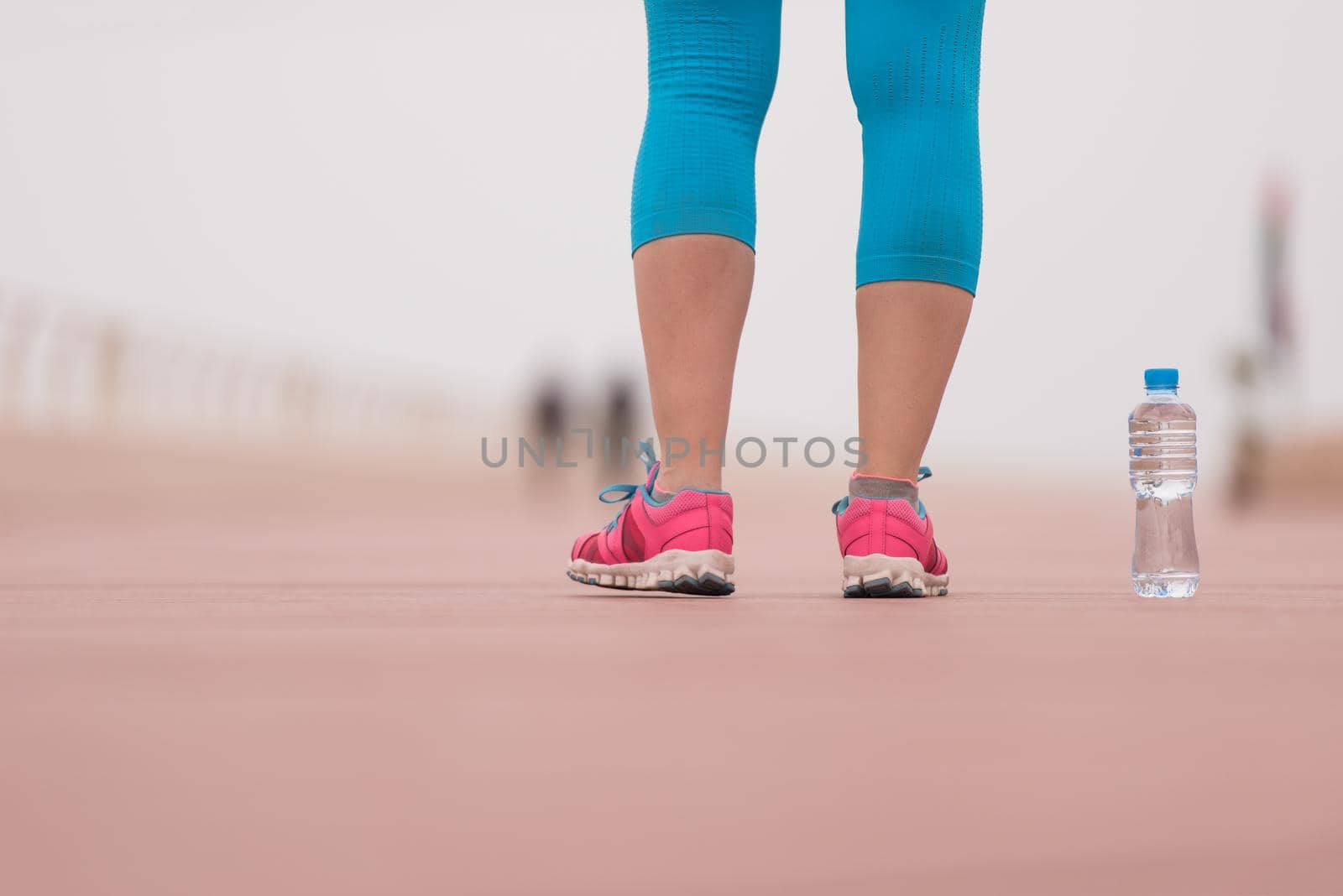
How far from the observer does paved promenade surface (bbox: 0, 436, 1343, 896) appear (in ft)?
1.41

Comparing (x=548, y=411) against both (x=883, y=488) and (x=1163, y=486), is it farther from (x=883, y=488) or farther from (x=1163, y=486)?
(x=883, y=488)

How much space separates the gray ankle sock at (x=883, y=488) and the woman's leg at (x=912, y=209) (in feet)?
0.04

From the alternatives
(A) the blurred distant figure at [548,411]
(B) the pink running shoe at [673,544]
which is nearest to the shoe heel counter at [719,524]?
(B) the pink running shoe at [673,544]

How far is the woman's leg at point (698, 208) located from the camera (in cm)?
139

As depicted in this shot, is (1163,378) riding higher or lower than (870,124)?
lower

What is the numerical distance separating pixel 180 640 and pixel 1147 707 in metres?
0.66

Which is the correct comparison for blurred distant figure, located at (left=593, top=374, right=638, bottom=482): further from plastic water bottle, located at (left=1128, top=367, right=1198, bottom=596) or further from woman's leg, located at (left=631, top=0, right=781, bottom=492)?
woman's leg, located at (left=631, top=0, right=781, bottom=492)

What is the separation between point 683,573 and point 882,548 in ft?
0.70

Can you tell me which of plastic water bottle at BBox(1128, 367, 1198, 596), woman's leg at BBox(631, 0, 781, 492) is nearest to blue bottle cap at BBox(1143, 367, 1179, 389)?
plastic water bottle at BBox(1128, 367, 1198, 596)

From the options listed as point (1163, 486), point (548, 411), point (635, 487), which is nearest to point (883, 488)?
point (635, 487)

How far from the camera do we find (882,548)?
1.36 meters

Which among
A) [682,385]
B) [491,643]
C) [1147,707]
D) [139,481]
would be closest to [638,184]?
[682,385]

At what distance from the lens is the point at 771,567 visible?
6.72 ft

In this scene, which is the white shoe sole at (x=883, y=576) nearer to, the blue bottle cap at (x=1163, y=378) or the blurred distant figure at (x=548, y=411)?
the blue bottle cap at (x=1163, y=378)
